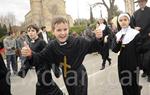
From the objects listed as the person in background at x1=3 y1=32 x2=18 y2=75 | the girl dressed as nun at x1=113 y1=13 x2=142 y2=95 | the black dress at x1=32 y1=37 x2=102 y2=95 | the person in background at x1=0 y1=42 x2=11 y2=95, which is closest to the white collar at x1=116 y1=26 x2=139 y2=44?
the girl dressed as nun at x1=113 y1=13 x2=142 y2=95

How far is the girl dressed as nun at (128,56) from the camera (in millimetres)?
8055

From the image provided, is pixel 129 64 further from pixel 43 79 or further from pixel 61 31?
pixel 61 31

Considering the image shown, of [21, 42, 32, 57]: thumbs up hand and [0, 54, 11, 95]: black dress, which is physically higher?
[21, 42, 32, 57]: thumbs up hand

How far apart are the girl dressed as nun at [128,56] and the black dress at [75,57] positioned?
1.75 m

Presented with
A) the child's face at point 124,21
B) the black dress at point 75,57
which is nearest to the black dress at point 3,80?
the black dress at point 75,57

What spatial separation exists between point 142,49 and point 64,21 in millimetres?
2714

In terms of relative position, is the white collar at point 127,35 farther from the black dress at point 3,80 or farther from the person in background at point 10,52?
the person in background at point 10,52

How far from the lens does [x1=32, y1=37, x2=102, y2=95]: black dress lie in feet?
20.9

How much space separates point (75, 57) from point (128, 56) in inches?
75.1

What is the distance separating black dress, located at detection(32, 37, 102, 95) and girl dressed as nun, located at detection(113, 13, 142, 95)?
1.75 m

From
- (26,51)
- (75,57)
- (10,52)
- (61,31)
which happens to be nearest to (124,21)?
(75,57)

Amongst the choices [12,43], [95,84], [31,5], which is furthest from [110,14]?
[95,84]

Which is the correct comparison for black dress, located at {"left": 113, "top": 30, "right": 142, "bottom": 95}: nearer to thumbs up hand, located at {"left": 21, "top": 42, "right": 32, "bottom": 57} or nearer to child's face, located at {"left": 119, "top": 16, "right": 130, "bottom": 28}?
child's face, located at {"left": 119, "top": 16, "right": 130, "bottom": 28}

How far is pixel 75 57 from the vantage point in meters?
6.39
